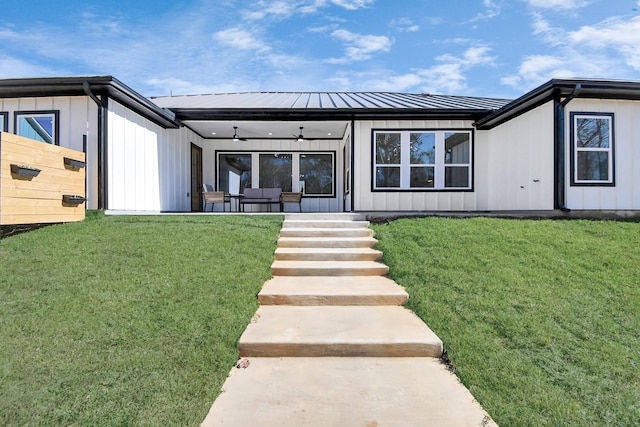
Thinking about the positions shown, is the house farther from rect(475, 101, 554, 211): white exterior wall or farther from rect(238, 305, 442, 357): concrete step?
rect(238, 305, 442, 357): concrete step

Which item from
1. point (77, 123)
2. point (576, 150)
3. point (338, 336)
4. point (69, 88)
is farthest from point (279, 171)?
point (338, 336)

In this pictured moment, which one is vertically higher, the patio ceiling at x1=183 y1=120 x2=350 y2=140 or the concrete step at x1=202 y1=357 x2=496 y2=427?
the patio ceiling at x1=183 y1=120 x2=350 y2=140

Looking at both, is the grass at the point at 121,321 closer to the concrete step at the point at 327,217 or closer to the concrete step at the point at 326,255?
the concrete step at the point at 326,255

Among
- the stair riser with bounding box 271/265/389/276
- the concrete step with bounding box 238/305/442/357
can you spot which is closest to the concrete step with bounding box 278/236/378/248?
the stair riser with bounding box 271/265/389/276

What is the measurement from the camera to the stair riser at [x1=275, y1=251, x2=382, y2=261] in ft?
17.0

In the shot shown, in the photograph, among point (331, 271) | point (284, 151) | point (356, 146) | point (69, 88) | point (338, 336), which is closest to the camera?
point (338, 336)

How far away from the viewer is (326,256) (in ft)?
17.2

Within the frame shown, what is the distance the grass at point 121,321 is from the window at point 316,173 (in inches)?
260

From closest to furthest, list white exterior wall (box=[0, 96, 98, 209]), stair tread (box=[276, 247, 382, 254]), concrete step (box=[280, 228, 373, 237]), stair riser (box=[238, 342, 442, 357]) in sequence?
stair riser (box=[238, 342, 442, 357]), stair tread (box=[276, 247, 382, 254]), concrete step (box=[280, 228, 373, 237]), white exterior wall (box=[0, 96, 98, 209])

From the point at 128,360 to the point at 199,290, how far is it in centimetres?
117

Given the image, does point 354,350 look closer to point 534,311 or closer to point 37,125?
point 534,311

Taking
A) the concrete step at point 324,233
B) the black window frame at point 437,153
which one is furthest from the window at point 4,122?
the black window frame at point 437,153

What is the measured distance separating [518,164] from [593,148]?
4.49 feet

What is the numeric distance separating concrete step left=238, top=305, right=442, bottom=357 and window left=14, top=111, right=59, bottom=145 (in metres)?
6.54
